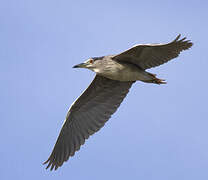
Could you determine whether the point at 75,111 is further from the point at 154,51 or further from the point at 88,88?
the point at 154,51

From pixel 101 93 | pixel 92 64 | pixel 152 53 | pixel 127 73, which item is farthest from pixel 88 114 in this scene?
pixel 152 53

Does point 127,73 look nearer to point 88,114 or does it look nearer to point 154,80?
point 154,80

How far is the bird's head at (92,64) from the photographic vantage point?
39.7 ft

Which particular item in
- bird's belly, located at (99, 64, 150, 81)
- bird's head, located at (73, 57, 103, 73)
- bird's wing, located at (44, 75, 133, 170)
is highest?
bird's head, located at (73, 57, 103, 73)

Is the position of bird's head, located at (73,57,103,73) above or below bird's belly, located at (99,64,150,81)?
above

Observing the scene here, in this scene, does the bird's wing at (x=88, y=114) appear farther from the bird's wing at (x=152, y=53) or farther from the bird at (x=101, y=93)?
the bird's wing at (x=152, y=53)

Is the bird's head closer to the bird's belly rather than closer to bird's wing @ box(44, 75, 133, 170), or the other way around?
the bird's belly

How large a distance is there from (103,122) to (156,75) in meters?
2.11

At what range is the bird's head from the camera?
39.7ft

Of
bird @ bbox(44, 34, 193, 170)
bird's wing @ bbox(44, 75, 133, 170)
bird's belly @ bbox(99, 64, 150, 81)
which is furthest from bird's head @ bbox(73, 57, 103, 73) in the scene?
bird's wing @ bbox(44, 75, 133, 170)

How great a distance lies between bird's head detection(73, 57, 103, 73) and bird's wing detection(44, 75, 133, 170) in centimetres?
82

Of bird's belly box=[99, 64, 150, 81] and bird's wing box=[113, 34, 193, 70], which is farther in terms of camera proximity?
bird's belly box=[99, 64, 150, 81]

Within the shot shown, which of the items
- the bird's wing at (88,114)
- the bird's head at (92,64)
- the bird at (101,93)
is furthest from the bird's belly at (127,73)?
the bird's wing at (88,114)

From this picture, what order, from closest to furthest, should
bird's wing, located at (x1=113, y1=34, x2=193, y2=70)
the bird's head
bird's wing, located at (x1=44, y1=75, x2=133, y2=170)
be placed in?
bird's wing, located at (x1=113, y1=34, x2=193, y2=70)
the bird's head
bird's wing, located at (x1=44, y1=75, x2=133, y2=170)
